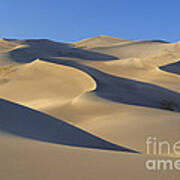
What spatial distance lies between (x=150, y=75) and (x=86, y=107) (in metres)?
9.67

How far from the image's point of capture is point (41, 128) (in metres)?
4.81

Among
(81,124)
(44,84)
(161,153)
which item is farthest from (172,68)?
(161,153)

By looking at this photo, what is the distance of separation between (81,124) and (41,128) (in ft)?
7.20

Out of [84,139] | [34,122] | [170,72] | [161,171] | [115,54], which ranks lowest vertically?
[161,171]

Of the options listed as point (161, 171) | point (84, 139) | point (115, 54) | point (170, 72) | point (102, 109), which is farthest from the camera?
point (115, 54)

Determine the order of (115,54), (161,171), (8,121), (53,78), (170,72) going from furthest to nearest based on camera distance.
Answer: (115,54)
(170,72)
(53,78)
(8,121)
(161,171)

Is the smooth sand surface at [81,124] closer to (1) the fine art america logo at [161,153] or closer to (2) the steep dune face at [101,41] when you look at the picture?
(1) the fine art america logo at [161,153]

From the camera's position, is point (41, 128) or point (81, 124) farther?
point (81, 124)

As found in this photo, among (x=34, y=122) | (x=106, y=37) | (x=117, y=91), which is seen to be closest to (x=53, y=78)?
(x=117, y=91)

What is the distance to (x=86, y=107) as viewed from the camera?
817cm

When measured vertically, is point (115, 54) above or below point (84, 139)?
above

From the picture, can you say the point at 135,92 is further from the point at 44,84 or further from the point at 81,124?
the point at 81,124

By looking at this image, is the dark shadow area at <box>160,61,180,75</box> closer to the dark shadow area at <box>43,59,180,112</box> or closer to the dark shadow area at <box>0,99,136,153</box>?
the dark shadow area at <box>43,59,180,112</box>

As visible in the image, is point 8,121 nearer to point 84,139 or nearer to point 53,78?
point 84,139
